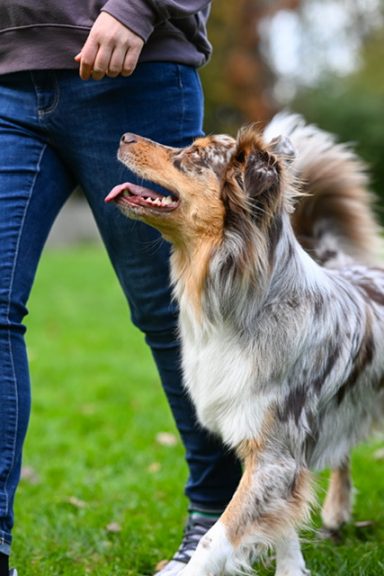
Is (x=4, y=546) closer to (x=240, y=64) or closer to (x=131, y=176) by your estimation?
(x=131, y=176)

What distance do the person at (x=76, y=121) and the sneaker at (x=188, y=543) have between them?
0.75 meters

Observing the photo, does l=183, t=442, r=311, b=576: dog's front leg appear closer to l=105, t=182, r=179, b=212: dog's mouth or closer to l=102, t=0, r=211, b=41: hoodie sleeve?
l=105, t=182, r=179, b=212: dog's mouth

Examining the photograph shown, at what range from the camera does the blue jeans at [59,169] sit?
119 inches

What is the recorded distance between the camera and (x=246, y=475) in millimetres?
2967

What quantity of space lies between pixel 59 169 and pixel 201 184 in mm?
571

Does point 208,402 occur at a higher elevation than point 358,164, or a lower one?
lower

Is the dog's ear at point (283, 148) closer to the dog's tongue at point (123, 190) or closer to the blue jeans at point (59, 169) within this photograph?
the blue jeans at point (59, 169)

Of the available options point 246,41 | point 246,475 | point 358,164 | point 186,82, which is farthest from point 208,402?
point 246,41

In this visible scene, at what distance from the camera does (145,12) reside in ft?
9.25

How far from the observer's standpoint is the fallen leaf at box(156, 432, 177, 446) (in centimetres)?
560

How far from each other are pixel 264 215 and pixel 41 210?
0.84 m

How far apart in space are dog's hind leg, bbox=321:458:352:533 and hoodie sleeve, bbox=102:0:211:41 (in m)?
2.27

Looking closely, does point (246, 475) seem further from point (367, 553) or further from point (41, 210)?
point (41, 210)

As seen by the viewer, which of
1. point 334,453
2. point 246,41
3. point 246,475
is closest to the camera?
point 246,475
